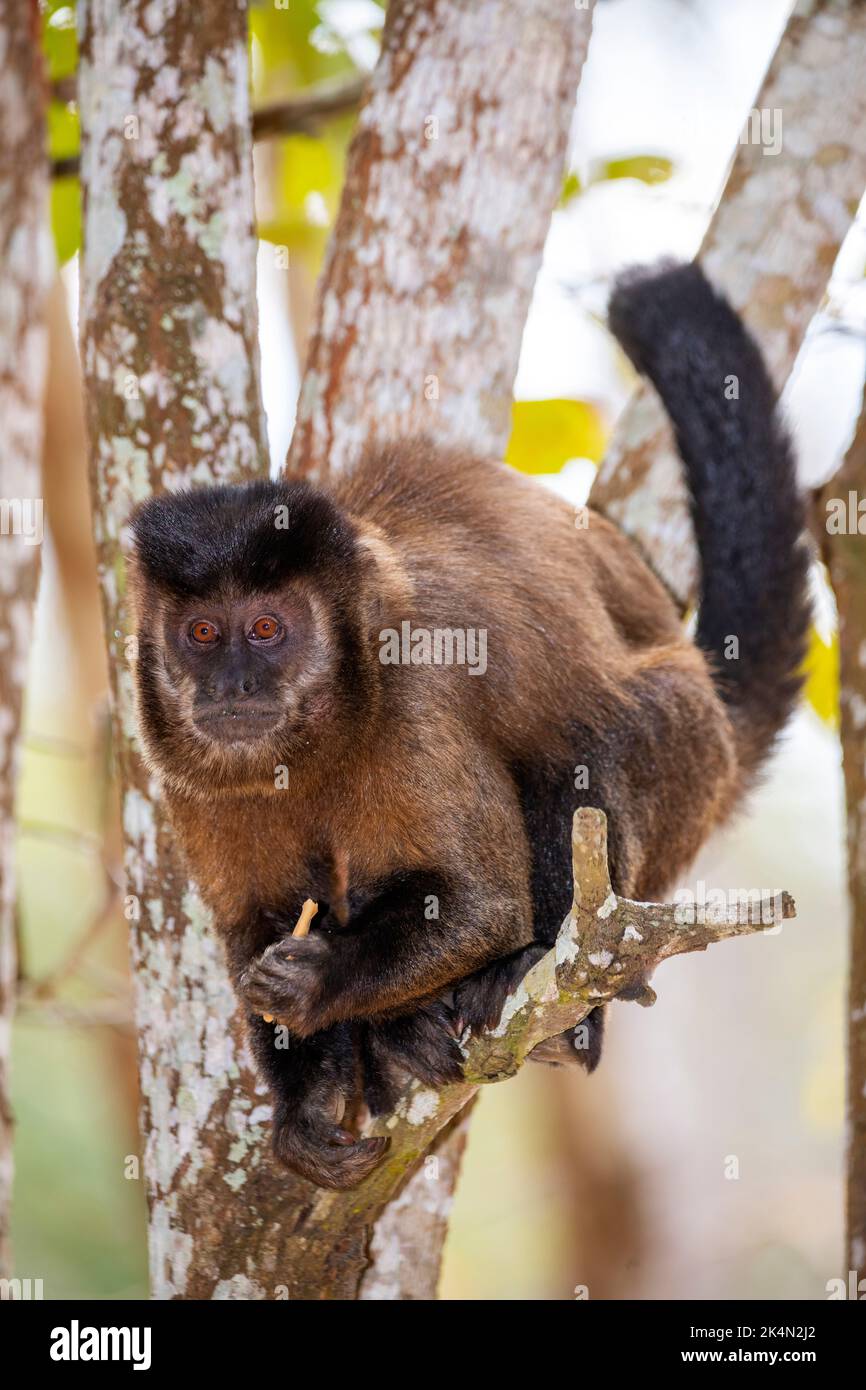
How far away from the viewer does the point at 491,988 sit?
13.7 ft

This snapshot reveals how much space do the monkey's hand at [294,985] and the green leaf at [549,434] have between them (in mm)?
3023

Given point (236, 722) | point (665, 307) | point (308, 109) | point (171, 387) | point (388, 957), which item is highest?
point (308, 109)

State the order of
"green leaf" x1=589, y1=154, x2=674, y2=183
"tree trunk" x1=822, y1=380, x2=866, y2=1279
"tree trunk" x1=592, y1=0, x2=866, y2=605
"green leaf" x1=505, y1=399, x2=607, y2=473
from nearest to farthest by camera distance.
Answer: "tree trunk" x1=822, y1=380, x2=866, y2=1279 < "tree trunk" x1=592, y1=0, x2=866, y2=605 < "green leaf" x1=589, y1=154, x2=674, y2=183 < "green leaf" x1=505, y1=399, x2=607, y2=473

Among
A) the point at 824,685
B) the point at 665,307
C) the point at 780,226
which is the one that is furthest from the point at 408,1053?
the point at 780,226

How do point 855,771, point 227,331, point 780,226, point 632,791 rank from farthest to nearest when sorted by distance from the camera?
1. point 780,226
2. point 855,771
3. point 227,331
4. point 632,791

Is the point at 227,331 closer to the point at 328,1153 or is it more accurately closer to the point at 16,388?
the point at 16,388

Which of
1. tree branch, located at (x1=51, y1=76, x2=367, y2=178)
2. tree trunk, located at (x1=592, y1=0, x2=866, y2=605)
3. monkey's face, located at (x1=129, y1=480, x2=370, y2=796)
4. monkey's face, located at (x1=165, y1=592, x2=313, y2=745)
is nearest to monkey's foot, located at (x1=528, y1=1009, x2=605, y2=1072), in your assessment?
monkey's face, located at (x1=129, y1=480, x2=370, y2=796)

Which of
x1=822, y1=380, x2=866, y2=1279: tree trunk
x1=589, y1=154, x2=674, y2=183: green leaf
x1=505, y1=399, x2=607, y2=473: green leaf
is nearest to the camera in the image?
x1=822, y1=380, x2=866, y2=1279: tree trunk

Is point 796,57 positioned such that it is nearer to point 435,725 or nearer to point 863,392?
point 863,392

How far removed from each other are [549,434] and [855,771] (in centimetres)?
212

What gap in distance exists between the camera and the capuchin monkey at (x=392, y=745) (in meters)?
4.06

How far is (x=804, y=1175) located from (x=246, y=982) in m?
12.7

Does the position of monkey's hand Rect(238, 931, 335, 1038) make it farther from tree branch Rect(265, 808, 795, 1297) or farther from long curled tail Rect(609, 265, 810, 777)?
long curled tail Rect(609, 265, 810, 777)

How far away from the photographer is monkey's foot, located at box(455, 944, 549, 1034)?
4.13 metres
